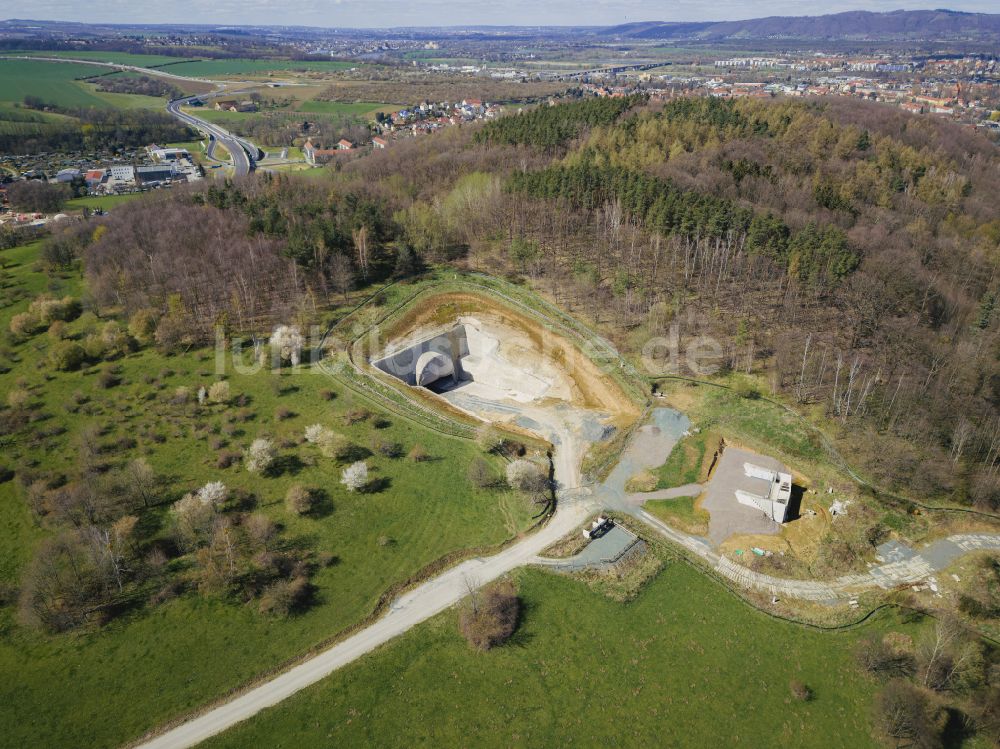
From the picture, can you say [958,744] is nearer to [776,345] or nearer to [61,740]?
→ [776,345]

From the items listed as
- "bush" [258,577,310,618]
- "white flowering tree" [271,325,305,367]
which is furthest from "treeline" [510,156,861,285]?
"bush" [258,577,310,618]

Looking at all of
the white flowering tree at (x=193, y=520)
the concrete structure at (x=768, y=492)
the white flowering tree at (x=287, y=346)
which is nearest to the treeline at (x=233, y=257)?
the white flowering tree at (x=287, y=346)

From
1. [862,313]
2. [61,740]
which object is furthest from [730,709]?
[862,313]

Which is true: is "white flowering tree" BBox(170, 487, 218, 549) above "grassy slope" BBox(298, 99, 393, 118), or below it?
below

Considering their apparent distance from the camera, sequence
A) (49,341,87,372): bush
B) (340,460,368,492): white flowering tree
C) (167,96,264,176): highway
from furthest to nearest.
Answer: (167,96,264,176): highway
(49,341,87,372): bush
(340,460,368,492): white flowering tree

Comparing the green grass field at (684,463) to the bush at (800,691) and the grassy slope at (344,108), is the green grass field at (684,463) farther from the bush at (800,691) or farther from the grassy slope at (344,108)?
the grassy slope at (344,108)

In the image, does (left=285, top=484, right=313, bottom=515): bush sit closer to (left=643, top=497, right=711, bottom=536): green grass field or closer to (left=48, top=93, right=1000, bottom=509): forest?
(left=643, top=497, right=711, bottom=536): green grass field
